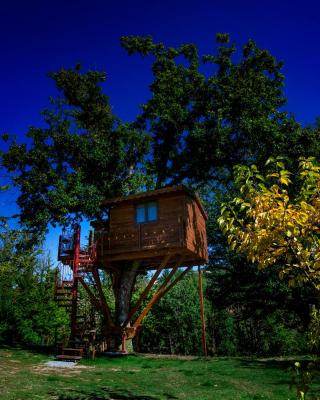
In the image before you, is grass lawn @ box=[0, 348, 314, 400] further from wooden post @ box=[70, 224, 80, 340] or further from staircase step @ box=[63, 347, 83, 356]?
wooden post @ box=[70, 224, 80, 340]

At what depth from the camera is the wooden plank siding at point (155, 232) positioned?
66.5 ft

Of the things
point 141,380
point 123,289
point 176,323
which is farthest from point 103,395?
point 176,323

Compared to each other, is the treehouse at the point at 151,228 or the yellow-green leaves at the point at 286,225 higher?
the treehouse at the point at 151,228

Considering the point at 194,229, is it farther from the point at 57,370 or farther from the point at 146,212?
the point at 57,370

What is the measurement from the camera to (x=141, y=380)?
12742mm

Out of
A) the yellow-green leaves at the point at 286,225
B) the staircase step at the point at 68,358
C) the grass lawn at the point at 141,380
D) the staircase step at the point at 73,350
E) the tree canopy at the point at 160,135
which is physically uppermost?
the tree canopy at the point at 160,135

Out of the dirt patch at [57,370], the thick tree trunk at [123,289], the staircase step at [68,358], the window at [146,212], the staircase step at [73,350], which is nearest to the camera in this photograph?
the dirt patch at [57,370]

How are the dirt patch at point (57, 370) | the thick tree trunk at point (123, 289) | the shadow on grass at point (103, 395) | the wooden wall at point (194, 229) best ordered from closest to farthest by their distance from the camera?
the shadow on grass at point (103, 395)
the dirt patch at point (57, 370)
the wooden wall at point (194, 229)
the thick tree trunk at point (123, 289)

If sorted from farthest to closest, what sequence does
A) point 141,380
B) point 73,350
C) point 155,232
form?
point 155,232 → point 73,350 → point 141,380

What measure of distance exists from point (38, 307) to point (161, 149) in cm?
1556

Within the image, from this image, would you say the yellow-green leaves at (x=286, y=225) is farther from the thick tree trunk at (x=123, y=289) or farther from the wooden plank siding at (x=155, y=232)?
the thick tree trunk at (x=123, y=289)

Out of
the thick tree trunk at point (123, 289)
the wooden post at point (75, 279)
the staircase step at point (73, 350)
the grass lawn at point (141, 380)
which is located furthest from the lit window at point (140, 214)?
the grass lawn at point (141, 380)

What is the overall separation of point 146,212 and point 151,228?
45.0 inches

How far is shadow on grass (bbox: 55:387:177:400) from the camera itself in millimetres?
8898
